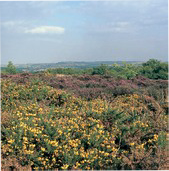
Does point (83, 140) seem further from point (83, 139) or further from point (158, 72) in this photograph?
point (158, 72)

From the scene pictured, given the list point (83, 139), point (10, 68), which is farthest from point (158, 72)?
point (83, 139)

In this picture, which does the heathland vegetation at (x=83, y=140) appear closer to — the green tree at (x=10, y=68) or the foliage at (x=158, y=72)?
the foliage at (x=158, y=72)

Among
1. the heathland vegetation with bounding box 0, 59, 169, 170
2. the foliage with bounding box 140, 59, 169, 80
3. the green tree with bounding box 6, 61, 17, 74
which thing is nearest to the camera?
the heathland vegetation with bounding box 0, 59, 169, 170

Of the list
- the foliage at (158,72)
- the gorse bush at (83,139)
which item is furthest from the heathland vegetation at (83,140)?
the foliage at (158,72)

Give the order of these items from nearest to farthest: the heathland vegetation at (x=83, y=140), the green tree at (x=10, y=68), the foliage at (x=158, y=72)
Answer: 1. the heathland vegetation at (x=83, y=140)
2. the foliage at (x=158, y=72)
3. the green tree at (x=10, y=68)

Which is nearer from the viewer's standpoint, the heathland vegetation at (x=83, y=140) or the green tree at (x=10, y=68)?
the heathland vegetation at (x=83, y=140)

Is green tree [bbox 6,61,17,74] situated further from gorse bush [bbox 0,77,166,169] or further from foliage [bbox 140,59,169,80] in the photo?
gorse bush [bbox 0,77,166,169]

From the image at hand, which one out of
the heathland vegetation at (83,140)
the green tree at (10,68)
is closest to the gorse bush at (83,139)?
the heathland vegetation at (83,140)

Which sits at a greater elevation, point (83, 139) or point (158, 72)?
point (158, 72)

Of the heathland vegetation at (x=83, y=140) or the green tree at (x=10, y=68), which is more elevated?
the green tree at (x=10, y=68)

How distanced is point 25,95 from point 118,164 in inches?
202

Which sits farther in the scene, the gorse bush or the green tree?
the green tree

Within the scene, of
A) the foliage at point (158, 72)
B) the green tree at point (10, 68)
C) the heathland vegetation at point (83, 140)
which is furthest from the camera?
the green tree at point (10, 68)

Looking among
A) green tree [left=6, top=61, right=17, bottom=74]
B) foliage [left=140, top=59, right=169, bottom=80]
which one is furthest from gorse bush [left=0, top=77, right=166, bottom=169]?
green tree [left=6, top=61, right=17, bottom=74]
